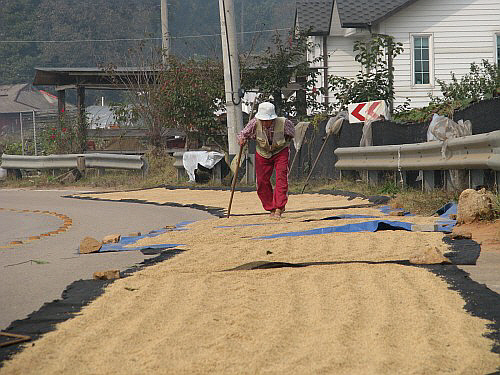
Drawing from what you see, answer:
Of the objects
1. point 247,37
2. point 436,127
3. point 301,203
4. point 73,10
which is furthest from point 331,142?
point 247,37

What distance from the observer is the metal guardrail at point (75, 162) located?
27984mm

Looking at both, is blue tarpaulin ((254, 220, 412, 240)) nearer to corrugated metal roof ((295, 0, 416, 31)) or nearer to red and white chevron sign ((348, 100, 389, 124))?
A: red and white chevron sign ((348, 100, 389, 124))

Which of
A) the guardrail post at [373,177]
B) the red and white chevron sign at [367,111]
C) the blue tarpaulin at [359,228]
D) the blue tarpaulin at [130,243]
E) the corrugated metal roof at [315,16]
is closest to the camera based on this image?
the blue tarpaulin at [130,243]

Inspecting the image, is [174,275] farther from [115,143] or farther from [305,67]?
[115,143]

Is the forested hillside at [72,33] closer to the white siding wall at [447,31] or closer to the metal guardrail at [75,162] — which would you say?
the white siding wall at [447,31]

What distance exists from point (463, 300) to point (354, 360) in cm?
180

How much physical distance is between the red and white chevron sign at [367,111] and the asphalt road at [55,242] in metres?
6.02

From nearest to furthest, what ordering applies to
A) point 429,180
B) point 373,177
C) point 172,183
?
point 429,180 < point 373,177 < point 172,183

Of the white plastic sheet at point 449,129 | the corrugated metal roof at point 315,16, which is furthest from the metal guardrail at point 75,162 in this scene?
the white plastic sheet at point 449,129

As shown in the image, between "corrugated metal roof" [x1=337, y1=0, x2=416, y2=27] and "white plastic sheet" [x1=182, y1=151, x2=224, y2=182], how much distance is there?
1091cm

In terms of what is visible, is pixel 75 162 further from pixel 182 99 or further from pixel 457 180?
pixel 457 180

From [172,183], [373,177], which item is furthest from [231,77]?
[373,177]

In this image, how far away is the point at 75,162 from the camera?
29.3 meters

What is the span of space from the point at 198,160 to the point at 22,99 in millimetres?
60772
